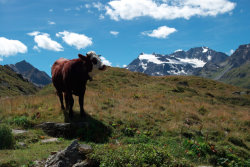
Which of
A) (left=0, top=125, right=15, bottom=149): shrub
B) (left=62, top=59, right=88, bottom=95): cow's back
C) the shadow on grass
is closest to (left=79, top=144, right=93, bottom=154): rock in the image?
the shadow on grass

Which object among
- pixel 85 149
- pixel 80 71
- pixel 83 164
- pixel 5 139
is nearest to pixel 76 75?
pixel 80 71

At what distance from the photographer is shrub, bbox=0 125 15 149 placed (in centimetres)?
950

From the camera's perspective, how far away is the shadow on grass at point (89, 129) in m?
11.8

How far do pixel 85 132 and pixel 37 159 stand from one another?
13.6ft

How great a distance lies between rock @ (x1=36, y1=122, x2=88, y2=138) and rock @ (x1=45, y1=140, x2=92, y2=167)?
15.1ft

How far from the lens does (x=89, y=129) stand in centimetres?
1233

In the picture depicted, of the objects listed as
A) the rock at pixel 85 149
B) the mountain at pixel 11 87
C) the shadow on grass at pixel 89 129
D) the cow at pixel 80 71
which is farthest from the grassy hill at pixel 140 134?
the mountain at pixel 11 87

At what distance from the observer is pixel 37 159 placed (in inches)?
319

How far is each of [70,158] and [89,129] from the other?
5.02 m

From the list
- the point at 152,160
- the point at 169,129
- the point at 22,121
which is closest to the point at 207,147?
the point at 169,129

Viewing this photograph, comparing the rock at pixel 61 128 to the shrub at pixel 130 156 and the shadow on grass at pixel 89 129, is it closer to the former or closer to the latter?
the shadow on grass at pixel 89 129

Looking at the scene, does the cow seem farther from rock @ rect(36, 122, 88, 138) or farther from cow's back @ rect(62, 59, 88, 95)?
rock @ rect(36, 122, 88, 138)

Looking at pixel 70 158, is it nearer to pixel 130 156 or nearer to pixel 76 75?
pixel 130 156

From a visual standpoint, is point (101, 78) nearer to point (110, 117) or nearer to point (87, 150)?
point (110, 117)
